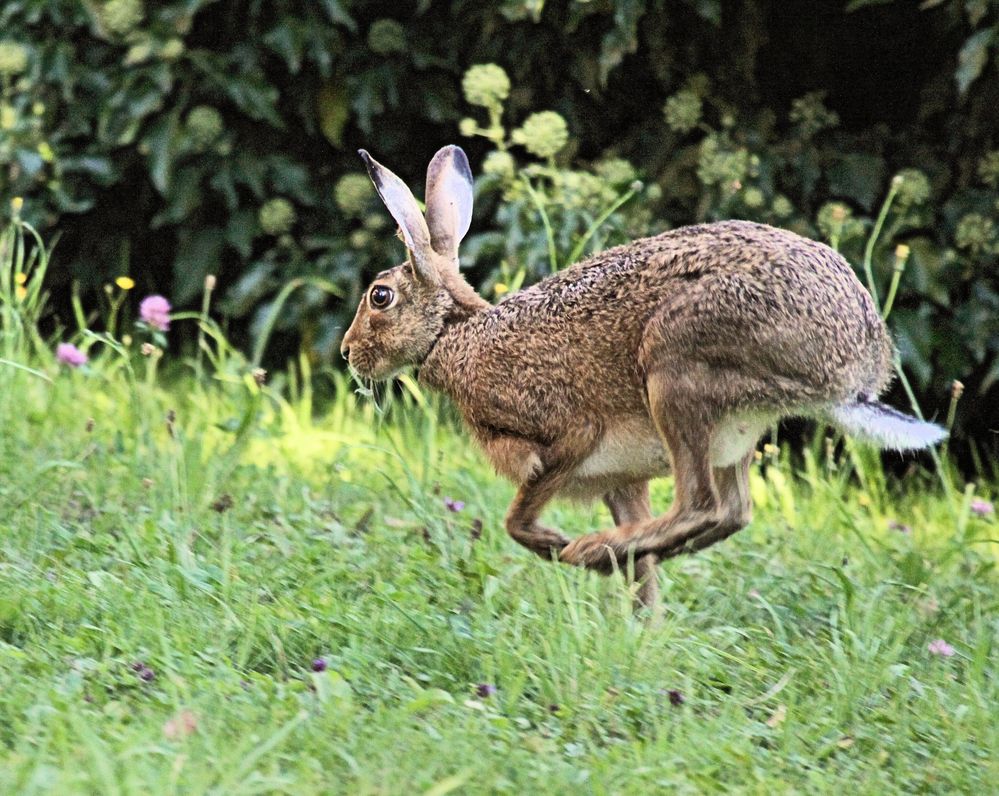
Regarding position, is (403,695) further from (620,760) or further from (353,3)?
(353,3)

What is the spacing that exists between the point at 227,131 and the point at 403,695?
13.5 ft

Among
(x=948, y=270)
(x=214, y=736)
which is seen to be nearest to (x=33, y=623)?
(x=214, y=736)

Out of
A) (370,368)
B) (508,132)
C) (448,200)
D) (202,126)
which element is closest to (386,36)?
(508,132)

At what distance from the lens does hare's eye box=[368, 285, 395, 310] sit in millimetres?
5309

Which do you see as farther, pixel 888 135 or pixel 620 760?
pixel 888 135

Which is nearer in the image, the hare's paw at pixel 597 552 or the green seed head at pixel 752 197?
the hare's paw at pixel 597 552

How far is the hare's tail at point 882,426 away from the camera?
4.58m

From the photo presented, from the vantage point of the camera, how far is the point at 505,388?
492 cm

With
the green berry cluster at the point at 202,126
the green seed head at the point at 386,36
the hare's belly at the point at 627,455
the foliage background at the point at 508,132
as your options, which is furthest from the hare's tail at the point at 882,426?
the green berry cluster at the point at 202,126

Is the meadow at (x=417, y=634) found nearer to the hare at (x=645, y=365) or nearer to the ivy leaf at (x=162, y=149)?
the hare at (x=645, y=365)

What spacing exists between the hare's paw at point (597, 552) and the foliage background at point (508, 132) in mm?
1768

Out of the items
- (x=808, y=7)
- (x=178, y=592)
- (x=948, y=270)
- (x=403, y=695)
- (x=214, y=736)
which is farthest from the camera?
(x=808, y=7)

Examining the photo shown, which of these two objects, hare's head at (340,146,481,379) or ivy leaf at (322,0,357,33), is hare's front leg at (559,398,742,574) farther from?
ivy leaf at (322,0,357,33)

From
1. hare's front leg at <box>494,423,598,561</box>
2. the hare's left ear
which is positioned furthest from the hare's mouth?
hare's front leg at <box>494,423,598,561</box>
